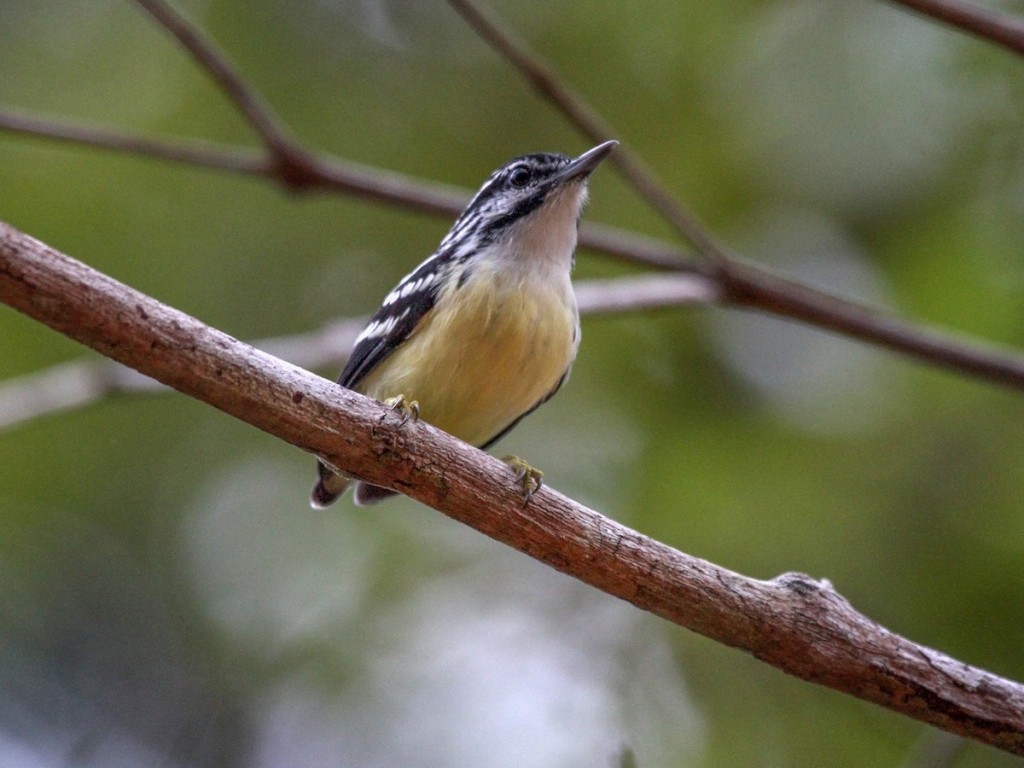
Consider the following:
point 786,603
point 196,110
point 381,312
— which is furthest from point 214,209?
point 786,603

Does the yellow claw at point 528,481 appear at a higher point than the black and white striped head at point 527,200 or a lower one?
lower

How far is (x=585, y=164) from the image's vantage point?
14.4 feet

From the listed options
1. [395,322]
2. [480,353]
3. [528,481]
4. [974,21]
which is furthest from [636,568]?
[974,21]

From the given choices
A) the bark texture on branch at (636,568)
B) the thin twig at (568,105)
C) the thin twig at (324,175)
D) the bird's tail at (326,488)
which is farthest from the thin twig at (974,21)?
the bird's tail at (326,488)

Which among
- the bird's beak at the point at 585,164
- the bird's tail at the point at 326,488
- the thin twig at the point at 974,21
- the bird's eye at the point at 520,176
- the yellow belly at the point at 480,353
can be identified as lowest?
the bird's tail at the point at 326,488

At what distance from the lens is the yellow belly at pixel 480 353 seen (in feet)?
12.8

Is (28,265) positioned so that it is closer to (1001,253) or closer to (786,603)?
(786,603)

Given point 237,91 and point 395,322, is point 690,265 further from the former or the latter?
point 237,91

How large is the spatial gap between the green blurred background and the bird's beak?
1.91m

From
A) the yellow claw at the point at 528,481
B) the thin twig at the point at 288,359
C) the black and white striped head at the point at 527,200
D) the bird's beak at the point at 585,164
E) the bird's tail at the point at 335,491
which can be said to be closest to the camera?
the yellow claw at the point at 528,481

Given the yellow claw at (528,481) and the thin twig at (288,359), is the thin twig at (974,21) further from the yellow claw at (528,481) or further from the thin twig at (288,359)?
the yellow claw at (528,481)

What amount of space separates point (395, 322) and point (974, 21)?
209 centimetres

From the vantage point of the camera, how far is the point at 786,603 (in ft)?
10.6

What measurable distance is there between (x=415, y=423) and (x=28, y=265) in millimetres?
1001
